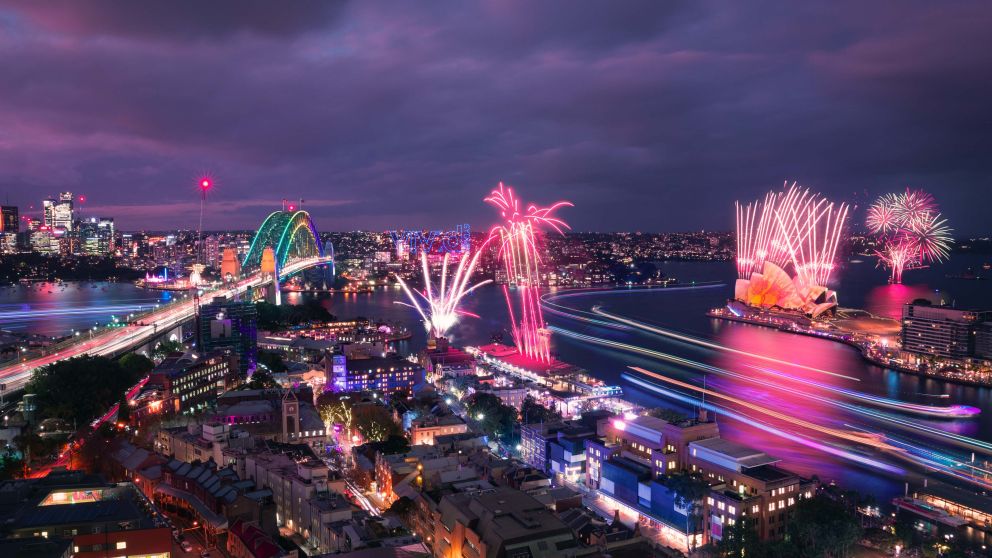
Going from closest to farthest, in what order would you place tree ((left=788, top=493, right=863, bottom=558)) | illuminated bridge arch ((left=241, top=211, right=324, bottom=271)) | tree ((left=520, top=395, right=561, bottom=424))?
tree ((left=788, top=493, right=863, bottom=558)) → tree ((left=520, top=395, right=561, bottom=424)) → illuminated bridge arch ((left=241, top=211, right=324, bottom=271))

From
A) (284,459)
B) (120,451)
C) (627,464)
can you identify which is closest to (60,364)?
(120,451)

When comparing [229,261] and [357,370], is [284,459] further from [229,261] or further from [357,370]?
[229,261]

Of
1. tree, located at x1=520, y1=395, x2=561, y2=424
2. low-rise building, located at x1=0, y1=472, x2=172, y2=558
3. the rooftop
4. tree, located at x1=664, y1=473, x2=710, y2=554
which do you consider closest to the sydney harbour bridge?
low-rise building, located at x1=0, y1=472, x2=172, y2=558

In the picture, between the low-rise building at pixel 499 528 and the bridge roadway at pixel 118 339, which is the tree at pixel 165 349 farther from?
the low-rise building at pixel 499 528

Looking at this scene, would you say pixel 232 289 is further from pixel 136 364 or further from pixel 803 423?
pixel 803 423

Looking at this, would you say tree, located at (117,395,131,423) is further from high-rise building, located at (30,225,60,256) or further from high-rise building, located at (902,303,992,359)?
high-rise building, located at (30,225,60,256)

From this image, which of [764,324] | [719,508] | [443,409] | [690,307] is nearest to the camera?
[719,508]

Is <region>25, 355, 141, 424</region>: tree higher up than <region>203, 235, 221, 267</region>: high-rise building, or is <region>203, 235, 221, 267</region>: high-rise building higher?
<region>203, 235, 221, 267</region>: high-rise building

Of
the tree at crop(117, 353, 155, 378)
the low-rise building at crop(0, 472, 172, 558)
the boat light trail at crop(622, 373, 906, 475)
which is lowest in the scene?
the boat light trail at crop(622, 373, 906, 475)
